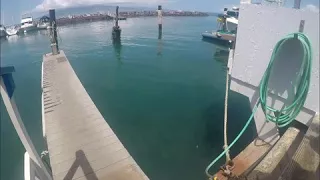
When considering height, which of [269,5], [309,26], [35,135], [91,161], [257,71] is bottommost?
[35,135]

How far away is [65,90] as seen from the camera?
1675 cm

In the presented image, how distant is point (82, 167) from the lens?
9.34 metres

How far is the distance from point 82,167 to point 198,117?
963 centimetres

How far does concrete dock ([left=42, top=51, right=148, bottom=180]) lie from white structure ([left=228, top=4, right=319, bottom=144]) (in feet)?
17.9

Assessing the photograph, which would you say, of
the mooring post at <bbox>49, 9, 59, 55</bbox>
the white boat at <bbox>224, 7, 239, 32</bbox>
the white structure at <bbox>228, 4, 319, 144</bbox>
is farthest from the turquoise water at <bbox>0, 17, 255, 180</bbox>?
the white boat at <bbox>224, 7, 239, 32</bbox>

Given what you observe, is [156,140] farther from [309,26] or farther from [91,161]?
[309,26]

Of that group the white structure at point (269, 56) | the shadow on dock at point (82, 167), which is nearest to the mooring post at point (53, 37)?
the shadow on dock at point (82, 167)

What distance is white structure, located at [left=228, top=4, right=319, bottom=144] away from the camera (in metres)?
6.84

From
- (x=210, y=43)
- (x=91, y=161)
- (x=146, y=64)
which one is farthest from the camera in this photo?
(x=210, y=43)

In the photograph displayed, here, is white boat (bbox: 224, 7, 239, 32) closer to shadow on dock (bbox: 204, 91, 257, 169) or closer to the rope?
shadow on dock (bbox: 204, 91, 257, 169)

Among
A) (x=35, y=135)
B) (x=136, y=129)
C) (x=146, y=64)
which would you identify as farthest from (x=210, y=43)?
(x=35, y=135)

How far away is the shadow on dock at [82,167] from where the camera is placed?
8836mm

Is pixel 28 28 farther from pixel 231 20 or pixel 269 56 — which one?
pixel 269 56

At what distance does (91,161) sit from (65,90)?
876 cm
